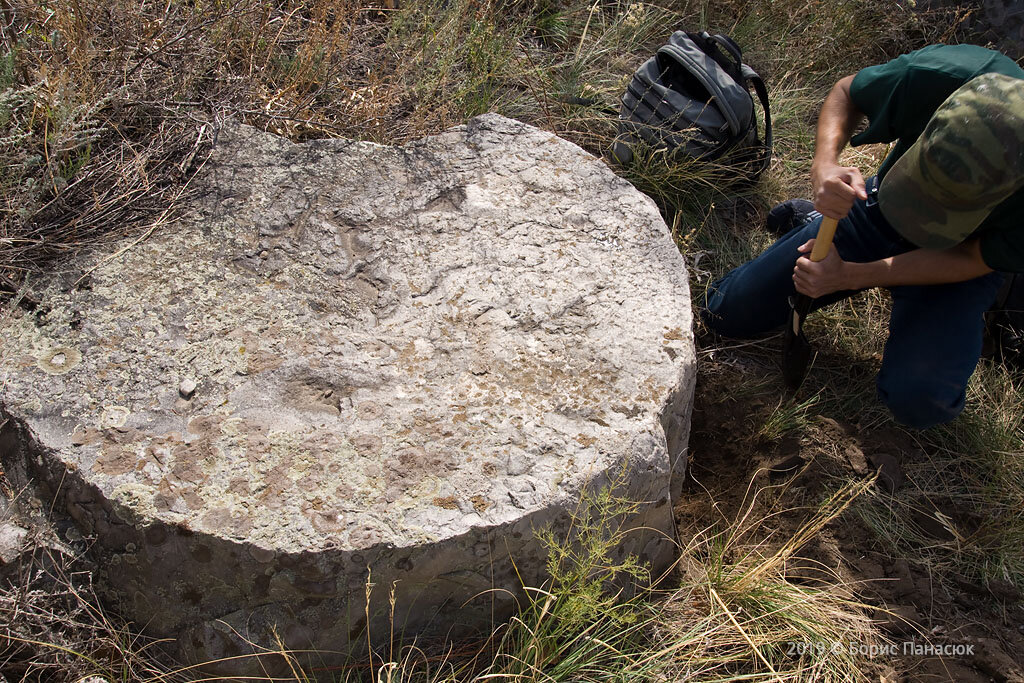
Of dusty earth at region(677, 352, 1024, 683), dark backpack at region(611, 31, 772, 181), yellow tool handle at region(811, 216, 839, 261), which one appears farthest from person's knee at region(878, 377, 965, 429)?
dark backpack at region(611, 31, 772, 181)

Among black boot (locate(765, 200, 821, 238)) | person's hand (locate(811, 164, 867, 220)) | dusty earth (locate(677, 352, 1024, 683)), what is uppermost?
person's hand (locate(811, 164, 867, 220))

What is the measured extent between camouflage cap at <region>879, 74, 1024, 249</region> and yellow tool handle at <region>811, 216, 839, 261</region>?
195mm

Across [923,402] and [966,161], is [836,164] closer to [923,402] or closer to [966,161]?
[966,161]

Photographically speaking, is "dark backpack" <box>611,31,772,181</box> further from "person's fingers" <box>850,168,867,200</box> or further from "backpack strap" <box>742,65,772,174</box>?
"person's fingers" <box>850,168,867,200</box>

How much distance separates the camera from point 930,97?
221 cm

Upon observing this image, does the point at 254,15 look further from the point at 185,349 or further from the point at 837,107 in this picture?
the point at 837,107

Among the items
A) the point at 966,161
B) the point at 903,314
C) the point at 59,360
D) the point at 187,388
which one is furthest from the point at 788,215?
the point at 59,360

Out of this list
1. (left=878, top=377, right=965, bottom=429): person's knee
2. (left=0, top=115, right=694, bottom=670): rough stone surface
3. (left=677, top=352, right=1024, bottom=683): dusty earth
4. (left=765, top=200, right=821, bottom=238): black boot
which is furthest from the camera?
(left=765, top=200, right=821, bottom=238): black boot

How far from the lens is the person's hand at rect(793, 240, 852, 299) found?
7.41ft

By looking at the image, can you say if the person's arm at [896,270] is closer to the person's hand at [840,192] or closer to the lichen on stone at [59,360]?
the person's hand at [840,192]

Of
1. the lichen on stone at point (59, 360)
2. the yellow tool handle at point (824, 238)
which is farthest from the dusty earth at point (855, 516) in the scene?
the lichen on stone at point (59, 360)

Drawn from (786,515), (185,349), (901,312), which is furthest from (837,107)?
(185,349)

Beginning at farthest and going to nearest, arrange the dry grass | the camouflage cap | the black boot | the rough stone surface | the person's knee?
the black boot, the person's knee, the camouflage cap, the dry grass, the rough stone surface

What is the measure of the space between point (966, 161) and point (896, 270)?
1.47 feet
